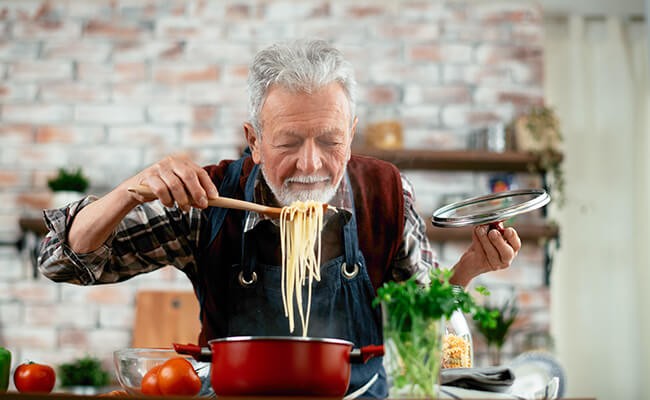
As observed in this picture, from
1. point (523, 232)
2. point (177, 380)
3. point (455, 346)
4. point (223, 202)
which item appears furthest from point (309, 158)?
point (523, 232)

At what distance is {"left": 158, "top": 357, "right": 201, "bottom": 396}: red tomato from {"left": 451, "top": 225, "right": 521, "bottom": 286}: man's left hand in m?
0.71

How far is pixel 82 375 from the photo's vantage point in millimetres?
3303

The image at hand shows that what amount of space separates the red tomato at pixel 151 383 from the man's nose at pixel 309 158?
0.62m

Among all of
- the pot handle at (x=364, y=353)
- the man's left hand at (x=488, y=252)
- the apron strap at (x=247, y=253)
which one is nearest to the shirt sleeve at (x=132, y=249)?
the apron strap at (x=247, y=253)

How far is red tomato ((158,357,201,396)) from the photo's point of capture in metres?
1.03

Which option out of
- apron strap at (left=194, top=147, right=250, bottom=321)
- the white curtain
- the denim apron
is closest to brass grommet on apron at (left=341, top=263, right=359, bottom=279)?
the denim apron

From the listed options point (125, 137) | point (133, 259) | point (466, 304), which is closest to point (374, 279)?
point (133, 259)

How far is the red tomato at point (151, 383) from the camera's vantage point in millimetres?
Result: 1055

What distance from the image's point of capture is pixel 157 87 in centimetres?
377

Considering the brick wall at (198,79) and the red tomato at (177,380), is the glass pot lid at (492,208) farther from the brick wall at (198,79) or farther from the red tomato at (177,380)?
the brick wall at (198,79)

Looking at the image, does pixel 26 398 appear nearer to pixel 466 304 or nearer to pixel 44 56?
pixel 466 304

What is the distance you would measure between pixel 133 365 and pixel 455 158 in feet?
8.46

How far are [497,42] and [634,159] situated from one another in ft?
3.56

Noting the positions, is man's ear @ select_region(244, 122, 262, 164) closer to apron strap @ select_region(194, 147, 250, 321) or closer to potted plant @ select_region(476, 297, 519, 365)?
apron strap @ select_region(194, 147, 250, 321)
